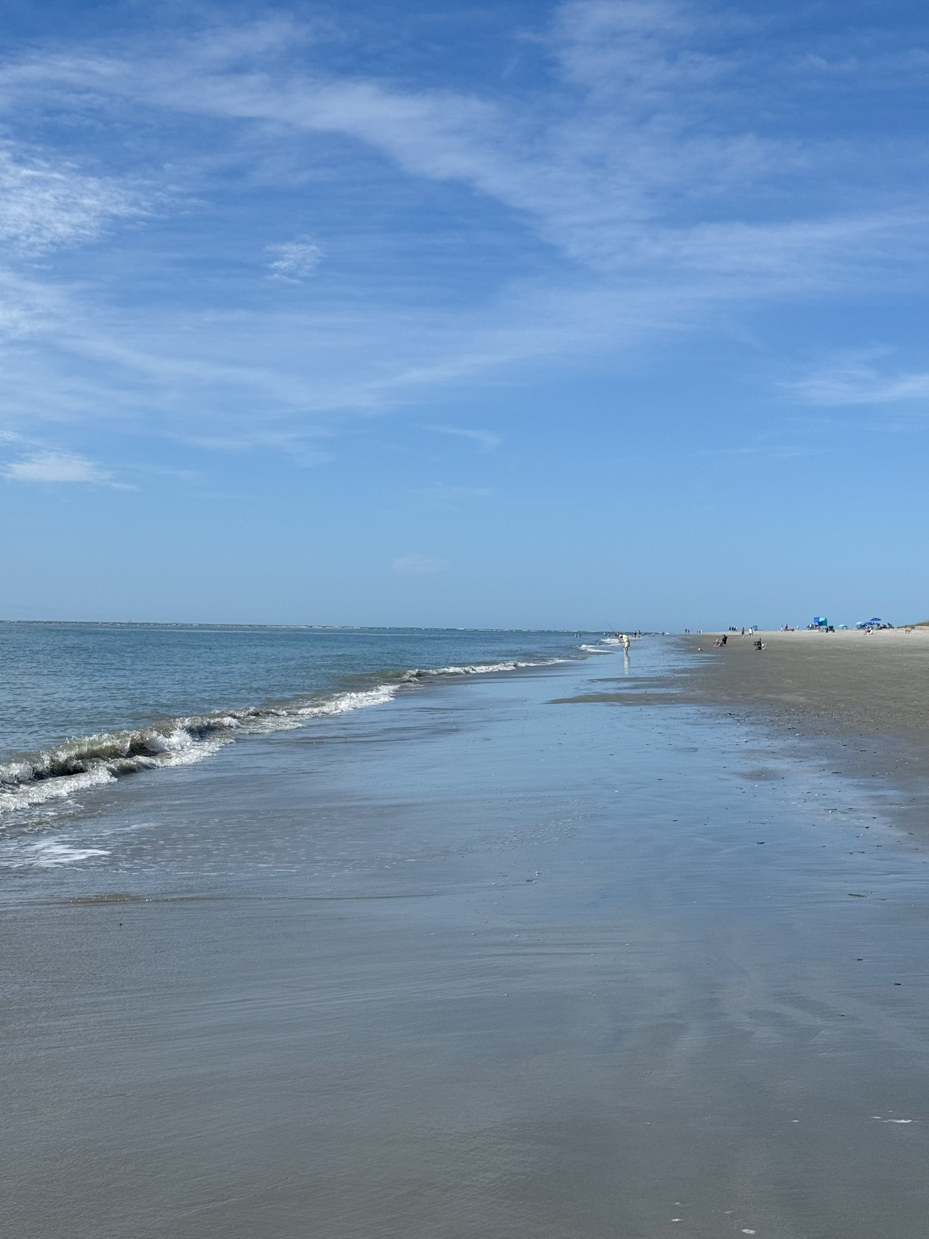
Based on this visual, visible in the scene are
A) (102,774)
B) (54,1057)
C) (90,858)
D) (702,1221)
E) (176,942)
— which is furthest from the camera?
(102,774)

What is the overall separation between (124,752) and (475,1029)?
549 inches

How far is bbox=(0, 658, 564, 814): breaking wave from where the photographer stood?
1426 centimetres

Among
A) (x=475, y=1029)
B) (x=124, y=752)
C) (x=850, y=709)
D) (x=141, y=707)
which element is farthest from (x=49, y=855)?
(x=141, y=707)

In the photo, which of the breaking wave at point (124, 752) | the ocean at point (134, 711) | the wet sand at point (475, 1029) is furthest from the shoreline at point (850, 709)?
the breaking wave at point (124, 752)

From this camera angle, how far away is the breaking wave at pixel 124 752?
561 inches

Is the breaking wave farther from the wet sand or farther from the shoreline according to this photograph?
the shoreline

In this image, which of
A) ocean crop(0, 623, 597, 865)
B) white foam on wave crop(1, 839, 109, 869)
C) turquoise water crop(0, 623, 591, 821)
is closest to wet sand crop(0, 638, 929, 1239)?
white foam on wave crop(1, 839, 109, 869)

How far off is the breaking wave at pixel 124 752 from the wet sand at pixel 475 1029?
4.03m

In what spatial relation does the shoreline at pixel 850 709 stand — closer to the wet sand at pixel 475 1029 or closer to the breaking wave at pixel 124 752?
the wet sand at pixel 475 1029

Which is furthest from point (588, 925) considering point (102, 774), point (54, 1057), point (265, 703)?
point (265, 703)

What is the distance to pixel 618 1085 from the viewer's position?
421 centimetres

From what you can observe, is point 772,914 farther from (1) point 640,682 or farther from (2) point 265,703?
(1) point 640,682

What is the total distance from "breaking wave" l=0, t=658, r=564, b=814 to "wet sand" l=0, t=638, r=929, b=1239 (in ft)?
13.2

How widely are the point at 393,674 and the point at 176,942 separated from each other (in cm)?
4210
